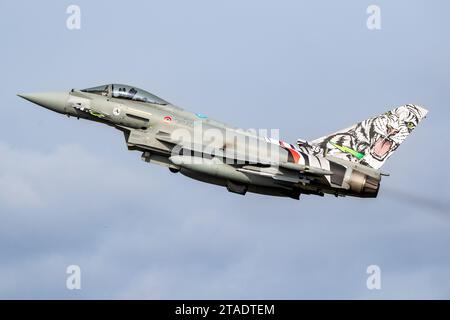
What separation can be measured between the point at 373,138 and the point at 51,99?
1139 centimetres

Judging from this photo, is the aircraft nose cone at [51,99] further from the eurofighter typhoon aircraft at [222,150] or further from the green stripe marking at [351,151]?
the green stripe marking at [351,151]

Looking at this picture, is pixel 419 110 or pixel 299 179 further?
pixel 419 110

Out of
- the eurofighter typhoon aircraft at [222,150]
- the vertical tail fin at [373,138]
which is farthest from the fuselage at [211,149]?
the vertical tail fin at [373,138]

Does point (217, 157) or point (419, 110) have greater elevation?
point (419, 110)

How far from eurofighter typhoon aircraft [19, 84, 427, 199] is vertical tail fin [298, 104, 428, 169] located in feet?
0.15

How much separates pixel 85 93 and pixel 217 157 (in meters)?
5.29

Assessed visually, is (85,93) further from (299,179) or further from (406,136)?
(406,136)

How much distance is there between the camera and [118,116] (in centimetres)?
3488

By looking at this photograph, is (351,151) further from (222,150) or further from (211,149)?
(211,149)

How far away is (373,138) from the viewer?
36.4 m

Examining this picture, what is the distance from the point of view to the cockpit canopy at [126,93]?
116 feet

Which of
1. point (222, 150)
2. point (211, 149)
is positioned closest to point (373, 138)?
point (222, 150)

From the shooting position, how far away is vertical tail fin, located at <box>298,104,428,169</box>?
1416 inches

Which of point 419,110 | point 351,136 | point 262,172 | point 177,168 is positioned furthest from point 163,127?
point 419,110
